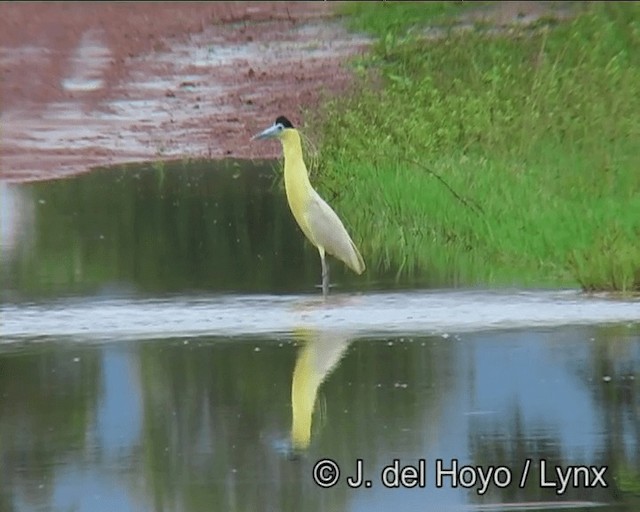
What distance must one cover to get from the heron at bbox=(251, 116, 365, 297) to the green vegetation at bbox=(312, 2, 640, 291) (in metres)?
0.19

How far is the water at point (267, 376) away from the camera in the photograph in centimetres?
654

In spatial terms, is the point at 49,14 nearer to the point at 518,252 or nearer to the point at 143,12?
the point at 143,12

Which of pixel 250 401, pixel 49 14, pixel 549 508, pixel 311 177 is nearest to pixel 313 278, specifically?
pixel 311 177

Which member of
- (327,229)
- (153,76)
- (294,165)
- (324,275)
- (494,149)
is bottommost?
(324,275)

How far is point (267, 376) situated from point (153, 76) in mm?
2979

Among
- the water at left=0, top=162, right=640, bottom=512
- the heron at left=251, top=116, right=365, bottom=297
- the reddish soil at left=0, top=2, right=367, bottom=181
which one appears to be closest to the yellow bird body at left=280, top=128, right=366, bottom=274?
the heron at left=251, top=116, right=365, bottom=297

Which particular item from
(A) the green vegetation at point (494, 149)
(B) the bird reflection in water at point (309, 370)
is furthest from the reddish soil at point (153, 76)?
(B) the bird reflection in water at point (309, 370)

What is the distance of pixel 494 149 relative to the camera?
29.3ft

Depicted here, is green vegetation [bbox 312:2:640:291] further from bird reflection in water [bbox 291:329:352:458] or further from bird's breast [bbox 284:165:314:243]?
bird reflection in water [bbox 291:329:352:458]

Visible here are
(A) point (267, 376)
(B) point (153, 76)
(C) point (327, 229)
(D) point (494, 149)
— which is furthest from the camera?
(B) point (153, 76)

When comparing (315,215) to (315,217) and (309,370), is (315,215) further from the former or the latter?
(309,370)

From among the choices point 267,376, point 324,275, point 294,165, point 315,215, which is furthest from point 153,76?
point 267,376

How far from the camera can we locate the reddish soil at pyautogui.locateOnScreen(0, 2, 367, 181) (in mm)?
9180

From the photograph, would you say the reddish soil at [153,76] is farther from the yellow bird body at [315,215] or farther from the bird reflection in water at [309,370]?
the bird reflection in water at [309,370]
